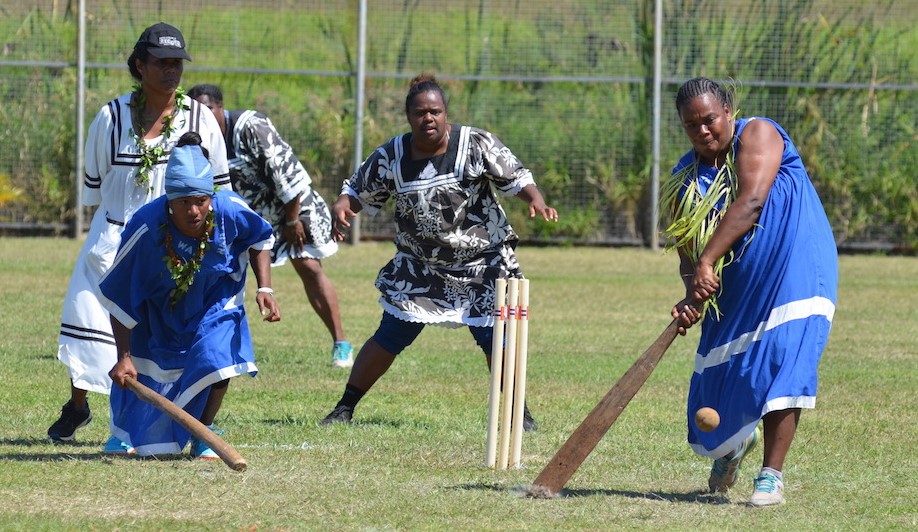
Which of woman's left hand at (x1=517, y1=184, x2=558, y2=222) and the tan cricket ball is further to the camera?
woman's left hand at (x1=517, y1=184, x2=558, y2=222)

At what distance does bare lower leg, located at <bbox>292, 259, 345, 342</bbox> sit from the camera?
419 inches

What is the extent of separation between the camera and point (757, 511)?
6.01 m

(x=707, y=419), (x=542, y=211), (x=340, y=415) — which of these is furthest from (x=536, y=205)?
(x=707, y=419)

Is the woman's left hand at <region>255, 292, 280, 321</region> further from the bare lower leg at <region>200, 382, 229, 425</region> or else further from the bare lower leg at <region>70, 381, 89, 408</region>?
the bare lower leg at <region>70, 381, 89, 408</region>

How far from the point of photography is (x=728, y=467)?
6.34 m

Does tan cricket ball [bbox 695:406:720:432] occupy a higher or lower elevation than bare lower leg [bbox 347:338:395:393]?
higher

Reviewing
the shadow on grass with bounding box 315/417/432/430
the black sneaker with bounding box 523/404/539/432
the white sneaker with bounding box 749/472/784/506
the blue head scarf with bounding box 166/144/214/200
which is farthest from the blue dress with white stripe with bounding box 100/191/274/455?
the white sneaker with bounding box 749/472/784/506

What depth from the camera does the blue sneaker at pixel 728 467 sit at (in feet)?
20.5

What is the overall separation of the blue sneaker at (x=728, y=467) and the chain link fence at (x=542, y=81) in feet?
44.3

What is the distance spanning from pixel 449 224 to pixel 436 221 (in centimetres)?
7

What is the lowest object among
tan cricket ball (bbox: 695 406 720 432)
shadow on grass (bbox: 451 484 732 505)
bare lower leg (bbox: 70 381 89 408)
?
shadow on grass (bbox: 451 484 732 505)

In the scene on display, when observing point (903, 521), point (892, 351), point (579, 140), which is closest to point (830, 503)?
point (903, 521)

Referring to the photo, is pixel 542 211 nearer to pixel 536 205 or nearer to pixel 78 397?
pixel 536 205

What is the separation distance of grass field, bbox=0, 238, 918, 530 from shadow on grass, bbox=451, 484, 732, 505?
1cm
